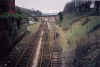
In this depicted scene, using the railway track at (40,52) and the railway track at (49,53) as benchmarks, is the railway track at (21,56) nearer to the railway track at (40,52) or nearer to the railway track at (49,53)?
the railway track at (40,52)

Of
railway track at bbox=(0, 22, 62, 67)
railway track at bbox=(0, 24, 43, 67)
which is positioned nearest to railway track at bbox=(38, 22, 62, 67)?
railway track at bbox=(0, 22, 62, 67)

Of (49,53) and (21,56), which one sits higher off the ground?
(49,53)

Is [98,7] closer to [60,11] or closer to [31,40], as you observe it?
[60,11]

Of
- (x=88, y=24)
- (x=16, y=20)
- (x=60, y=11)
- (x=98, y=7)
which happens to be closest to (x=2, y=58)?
(x=16, y=20)

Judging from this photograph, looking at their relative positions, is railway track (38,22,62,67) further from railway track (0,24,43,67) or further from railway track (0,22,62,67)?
railway track (0,24,43,67)

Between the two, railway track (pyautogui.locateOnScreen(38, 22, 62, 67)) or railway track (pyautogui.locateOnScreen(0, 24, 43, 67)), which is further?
railway track (pyautogui.locateOnScreen(0, 24, 43, 67))

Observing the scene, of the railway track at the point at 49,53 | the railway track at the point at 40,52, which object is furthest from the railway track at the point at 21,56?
the railway track at the point at 49,53

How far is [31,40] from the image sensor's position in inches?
241

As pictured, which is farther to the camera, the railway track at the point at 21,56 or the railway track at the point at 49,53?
the railway track at the point at 21,56

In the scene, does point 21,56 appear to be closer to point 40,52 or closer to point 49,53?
point 40,52

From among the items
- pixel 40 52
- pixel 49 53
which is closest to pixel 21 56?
pixel 40 52

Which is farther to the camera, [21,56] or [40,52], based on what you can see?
[40,52]

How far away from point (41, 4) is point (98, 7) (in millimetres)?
3117

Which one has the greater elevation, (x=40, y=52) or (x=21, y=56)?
(x=40, y=52)
